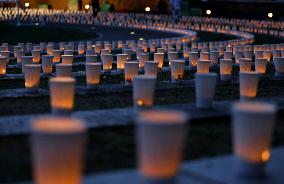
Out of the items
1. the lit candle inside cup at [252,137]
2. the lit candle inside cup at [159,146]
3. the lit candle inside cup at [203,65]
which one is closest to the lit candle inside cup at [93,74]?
the lit candle inside cup at [203,65]

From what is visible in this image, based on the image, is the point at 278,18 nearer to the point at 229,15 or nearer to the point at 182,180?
the point at 229,15

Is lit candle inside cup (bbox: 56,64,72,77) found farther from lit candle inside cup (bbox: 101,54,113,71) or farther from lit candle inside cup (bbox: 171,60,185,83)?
lit candle inside cup (bbox: 101,54,113,71)

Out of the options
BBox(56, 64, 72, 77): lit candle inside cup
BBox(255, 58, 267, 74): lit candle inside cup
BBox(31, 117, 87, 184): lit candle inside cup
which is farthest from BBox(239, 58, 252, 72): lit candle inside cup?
BBox(31, 117, 87, 184): lit candle inside cup

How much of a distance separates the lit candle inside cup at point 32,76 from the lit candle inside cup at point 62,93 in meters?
3.80

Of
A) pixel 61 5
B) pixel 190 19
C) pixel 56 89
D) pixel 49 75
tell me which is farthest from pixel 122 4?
pixel 56 89

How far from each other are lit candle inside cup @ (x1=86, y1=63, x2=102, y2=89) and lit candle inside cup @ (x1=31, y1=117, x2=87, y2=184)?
25.8ft

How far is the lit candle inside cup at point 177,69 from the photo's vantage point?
15000 mm

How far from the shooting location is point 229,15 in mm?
53938

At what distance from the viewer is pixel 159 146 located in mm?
5941

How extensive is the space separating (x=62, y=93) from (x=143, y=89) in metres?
1.14

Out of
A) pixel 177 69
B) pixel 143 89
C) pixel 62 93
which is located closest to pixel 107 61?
pixel 177 69

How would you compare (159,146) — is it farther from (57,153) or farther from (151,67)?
(151,67)

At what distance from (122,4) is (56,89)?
58.0 metres

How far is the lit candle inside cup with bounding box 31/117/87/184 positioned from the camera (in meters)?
5.47
